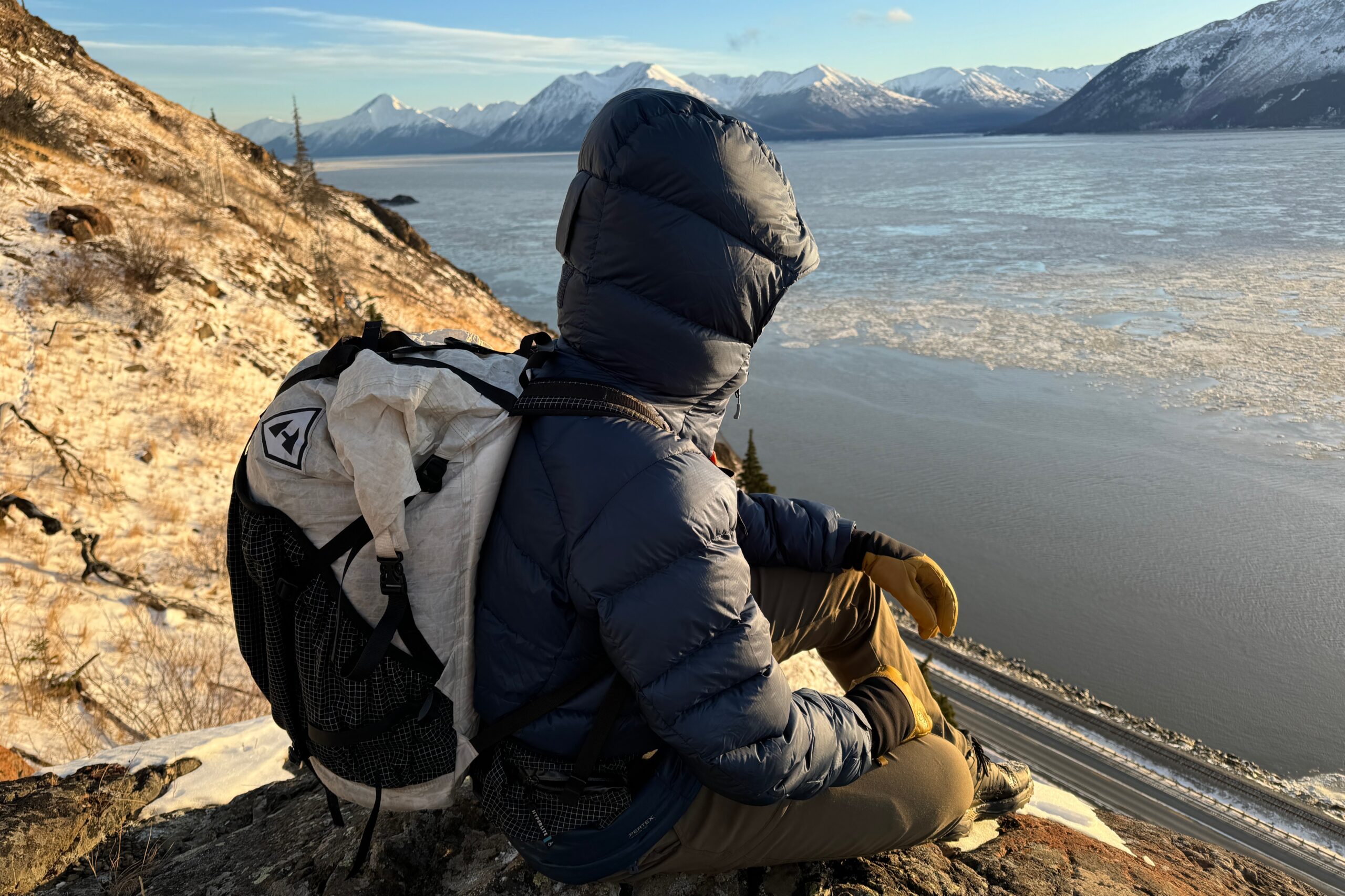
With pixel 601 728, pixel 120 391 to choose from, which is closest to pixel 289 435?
pixel 601 728

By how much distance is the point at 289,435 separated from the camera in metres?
1.74

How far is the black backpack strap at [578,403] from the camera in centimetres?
178

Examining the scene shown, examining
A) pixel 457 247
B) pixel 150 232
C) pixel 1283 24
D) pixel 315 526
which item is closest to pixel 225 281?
pixel 150 232

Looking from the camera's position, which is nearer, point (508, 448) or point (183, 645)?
point (508, 448)

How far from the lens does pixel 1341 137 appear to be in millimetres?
92938

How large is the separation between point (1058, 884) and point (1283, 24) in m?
236

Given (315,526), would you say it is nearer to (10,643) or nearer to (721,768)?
(721,768)

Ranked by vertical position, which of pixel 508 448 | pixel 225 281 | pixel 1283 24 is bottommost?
pixel 225 281

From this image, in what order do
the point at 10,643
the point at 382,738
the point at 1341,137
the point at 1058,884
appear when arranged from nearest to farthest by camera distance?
1. the point at 382,738
2. the point at 1058,884
3. the point at 10,643
4. the point at 1341,137

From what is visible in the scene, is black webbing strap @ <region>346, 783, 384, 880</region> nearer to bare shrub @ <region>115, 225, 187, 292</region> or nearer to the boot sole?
the boot sole

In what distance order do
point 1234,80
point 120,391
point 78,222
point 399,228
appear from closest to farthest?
point 120,391 < point 78,222 < point 399,228 < point 1234,80

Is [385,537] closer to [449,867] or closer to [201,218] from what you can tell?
[449,867]

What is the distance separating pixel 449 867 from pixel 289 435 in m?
1.54

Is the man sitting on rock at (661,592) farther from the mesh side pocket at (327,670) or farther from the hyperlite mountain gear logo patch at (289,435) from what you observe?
the hyperlite mountain gear logo patch at (289,435)
